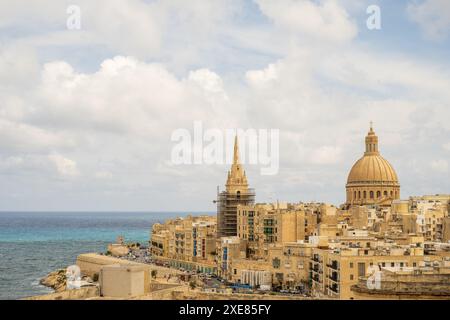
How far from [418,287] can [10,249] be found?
45130 millimetres

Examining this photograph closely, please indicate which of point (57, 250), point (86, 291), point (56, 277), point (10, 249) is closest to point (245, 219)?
point (56, 277)

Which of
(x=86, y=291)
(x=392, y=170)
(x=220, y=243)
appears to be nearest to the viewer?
(x=86, y=291)

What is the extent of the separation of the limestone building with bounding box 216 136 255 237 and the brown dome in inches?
289

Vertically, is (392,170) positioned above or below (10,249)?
above

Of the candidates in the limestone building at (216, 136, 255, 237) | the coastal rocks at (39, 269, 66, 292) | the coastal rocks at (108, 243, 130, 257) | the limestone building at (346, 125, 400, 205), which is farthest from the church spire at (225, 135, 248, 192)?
the coastal rocks at (108, 243, 130, 257)

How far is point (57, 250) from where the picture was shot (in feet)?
177

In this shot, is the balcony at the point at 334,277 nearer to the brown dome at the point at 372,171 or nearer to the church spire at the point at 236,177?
the church spire at the point at 236,177

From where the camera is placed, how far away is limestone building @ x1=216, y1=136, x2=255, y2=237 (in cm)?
3512

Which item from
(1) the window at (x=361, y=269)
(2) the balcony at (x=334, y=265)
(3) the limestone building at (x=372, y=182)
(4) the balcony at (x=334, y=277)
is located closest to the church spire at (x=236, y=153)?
(3) the limestone building at (x=372, y=182)

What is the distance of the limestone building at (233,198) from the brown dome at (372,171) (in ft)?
24.1

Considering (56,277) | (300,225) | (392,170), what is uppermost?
(392,170)

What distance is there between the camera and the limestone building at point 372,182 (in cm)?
3997
